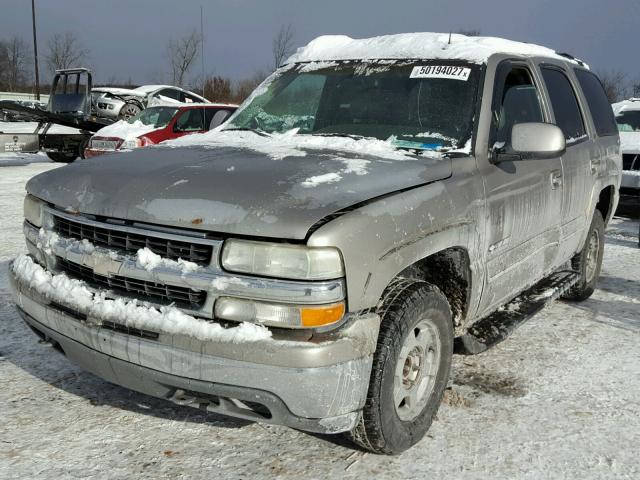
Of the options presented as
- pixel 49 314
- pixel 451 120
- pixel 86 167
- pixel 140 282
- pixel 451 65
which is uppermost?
pixel 451 65

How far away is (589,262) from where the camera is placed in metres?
5.41

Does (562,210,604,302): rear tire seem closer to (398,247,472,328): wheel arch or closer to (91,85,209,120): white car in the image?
(398,247,472,328): wheel arch

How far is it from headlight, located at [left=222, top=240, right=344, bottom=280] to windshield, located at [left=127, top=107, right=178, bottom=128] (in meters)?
11.1

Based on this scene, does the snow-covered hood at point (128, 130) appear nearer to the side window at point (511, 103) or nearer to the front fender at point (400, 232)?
the side window at point (511, 103)

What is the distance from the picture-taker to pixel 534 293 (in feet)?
14.4

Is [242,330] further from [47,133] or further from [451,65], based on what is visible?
[47,133]

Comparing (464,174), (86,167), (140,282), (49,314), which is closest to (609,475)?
(464,174)

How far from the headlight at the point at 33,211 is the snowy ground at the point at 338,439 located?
0.93 meters

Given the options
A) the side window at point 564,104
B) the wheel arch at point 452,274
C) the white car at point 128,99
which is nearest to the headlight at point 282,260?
the wheel arch at point 452,274

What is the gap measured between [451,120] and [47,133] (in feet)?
47.4

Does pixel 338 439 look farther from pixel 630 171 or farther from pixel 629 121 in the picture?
pixel 629 121

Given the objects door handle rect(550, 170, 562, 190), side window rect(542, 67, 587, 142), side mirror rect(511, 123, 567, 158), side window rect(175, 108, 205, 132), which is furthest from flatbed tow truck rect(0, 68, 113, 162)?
side mirror rect(511, 123, 567, 158)

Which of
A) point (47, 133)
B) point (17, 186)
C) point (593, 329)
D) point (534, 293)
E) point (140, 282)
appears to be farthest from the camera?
point (47, 133)

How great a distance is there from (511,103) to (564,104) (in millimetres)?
879
